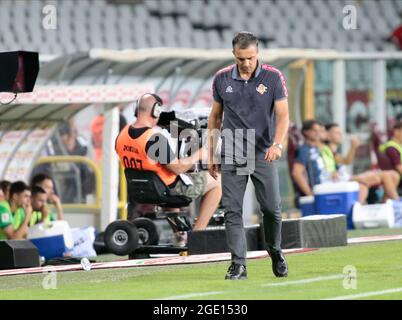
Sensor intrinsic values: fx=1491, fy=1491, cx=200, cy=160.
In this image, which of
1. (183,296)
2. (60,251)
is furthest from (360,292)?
(60,251)

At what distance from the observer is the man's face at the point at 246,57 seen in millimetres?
11242

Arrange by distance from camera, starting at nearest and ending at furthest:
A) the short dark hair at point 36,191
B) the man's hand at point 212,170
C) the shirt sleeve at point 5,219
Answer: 1. the man's hand at point 212,170
2. the shirt sleeve at point 5,219
3. the short dark hair at point 36,191

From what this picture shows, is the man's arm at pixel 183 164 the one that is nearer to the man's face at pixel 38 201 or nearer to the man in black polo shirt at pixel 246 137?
the man's face at pixel 38 201

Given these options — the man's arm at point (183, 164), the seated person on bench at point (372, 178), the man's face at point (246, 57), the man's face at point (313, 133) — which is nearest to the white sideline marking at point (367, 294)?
the man's face at point (246, 57)

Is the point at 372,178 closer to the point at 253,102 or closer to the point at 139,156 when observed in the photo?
the point at 139,156

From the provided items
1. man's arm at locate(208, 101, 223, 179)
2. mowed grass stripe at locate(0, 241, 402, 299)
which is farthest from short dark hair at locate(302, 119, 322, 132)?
man's arm at locate(208, 101, 223, 179)

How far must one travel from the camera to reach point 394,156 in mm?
20938

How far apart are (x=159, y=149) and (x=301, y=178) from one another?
18.9ft

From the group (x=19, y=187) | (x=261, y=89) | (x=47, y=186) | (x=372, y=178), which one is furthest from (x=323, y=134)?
(x=261, y=89)

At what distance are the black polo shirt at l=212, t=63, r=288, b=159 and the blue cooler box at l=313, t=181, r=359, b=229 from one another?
302 inches

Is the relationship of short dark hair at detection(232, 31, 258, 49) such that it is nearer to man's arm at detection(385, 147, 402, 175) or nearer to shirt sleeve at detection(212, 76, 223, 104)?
shirt sleeve at detection(212, 76, 223, 104)

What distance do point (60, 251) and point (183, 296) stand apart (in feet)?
19.5

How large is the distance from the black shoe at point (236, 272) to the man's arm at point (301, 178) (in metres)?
8.79

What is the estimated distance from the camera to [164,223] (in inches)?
820
